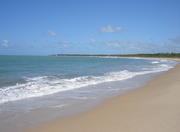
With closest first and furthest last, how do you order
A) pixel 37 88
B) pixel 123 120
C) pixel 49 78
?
pixel 123 120, pixel 37 88, pixel 49 78

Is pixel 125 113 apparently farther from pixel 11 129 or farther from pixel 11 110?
pixel 11 110

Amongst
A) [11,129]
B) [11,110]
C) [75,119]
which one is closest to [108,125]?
[75,119]

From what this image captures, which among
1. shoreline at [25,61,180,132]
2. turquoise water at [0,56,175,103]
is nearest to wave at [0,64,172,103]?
turquoise water at [0,56,175,103]

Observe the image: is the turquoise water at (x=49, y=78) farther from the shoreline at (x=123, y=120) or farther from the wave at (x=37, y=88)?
the shoreline at (x=123, y=120)

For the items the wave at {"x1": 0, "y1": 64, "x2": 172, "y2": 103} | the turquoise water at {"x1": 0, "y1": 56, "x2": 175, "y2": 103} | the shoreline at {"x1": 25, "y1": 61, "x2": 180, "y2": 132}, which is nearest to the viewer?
the shoreline at {"x1": 25, "y1": 61, "x2": 180, "y2": 132}

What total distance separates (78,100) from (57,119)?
2.28 m

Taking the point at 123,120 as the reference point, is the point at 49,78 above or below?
below

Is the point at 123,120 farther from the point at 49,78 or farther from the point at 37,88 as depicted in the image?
the point at 49,78

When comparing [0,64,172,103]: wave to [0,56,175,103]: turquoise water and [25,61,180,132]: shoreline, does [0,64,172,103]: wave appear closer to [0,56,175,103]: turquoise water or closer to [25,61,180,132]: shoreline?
[0,56,175,103]: turquoise water

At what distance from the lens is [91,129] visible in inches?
158

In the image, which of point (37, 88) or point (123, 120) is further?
point (37, 88)

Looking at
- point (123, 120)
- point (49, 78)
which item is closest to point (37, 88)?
point (49, 78)

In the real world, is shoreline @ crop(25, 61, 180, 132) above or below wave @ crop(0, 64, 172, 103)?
above

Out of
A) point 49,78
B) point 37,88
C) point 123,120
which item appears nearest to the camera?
point 123,120
